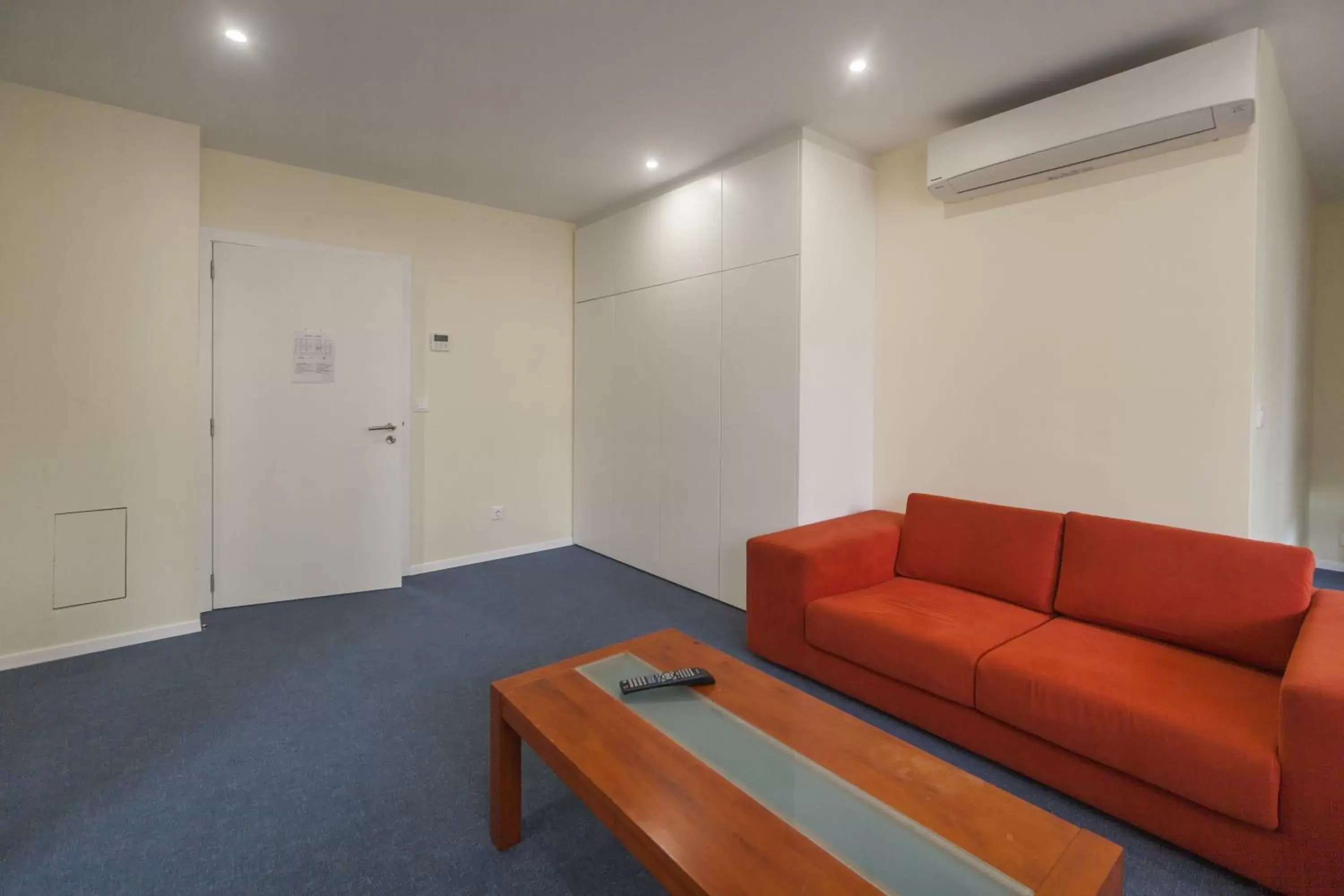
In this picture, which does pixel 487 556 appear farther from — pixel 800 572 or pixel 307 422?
pixel 800 572

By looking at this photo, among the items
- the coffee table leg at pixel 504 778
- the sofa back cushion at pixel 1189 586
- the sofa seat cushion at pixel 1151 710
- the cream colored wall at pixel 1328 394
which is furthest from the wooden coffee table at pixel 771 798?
the cream colored wall at pixel 1328 394

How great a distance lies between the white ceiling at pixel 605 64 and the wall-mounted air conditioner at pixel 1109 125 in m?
0.14

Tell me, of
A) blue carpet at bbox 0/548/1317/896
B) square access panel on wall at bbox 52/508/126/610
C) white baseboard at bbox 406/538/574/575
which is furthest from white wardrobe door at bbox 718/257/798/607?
square access panel on wall at bbox 52/508/126/610

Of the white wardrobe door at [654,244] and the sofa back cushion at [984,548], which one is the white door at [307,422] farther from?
the sofa back cushion at [984,548]

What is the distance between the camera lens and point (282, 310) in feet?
11.3

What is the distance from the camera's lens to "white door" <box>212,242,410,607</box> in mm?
3348

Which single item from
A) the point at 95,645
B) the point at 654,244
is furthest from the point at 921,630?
the point at 95,645

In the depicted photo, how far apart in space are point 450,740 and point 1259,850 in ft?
7.54

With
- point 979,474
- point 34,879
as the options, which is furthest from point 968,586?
point 34,879

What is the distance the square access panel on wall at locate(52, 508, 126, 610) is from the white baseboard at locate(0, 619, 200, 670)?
182mm

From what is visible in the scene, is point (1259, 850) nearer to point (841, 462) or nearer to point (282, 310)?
point (841, 462)

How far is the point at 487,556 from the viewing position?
4.36 metres

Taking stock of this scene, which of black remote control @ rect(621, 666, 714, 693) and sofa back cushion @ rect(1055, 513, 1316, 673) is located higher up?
sofa back cushion @ rect(1055, 513, 1316, 673)

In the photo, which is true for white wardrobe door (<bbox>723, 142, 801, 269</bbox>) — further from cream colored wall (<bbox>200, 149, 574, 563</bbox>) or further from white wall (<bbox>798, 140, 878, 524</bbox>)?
cream colored wall (<bbox>200, 149, 574, 563</bbox>)
